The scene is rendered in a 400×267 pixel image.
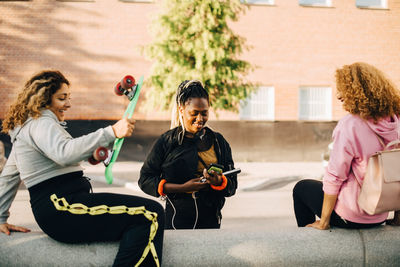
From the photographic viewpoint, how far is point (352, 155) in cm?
258

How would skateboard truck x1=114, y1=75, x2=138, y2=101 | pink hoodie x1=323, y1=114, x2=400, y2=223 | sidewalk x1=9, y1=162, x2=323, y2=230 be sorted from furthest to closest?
sidewalk x1=9, y1=162, x2=323, y2=230, pink hoodie x1=323, y1=114, x2=400, y2=223, skateboard truck x1=114, y1=75, x2=138, y2=101

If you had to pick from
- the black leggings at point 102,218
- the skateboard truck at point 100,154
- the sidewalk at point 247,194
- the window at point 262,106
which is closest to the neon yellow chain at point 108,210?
the black leggings at point 102,218

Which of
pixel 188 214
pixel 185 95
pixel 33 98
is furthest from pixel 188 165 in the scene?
pixel 33 98

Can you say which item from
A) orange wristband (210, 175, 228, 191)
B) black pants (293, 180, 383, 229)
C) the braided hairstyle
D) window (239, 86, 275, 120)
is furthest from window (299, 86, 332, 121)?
orange wristband (210, 175, 228, 191)

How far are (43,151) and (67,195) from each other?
30 cm

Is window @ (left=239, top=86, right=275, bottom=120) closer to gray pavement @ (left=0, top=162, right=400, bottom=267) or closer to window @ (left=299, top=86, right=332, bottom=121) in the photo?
window @ (left=299, top=86, right=332, bottom=121)

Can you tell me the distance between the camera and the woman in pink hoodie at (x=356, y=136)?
2584mm

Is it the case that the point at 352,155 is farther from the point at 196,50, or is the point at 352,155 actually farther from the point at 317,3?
the point at 317,3

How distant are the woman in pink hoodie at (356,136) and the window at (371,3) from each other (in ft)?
52.6

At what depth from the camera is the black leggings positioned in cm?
227

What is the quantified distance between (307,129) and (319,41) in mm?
3710

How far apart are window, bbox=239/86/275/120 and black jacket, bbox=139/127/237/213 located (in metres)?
13.0

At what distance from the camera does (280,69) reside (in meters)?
16.0

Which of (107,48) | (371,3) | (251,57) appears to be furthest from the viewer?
(371,3)
